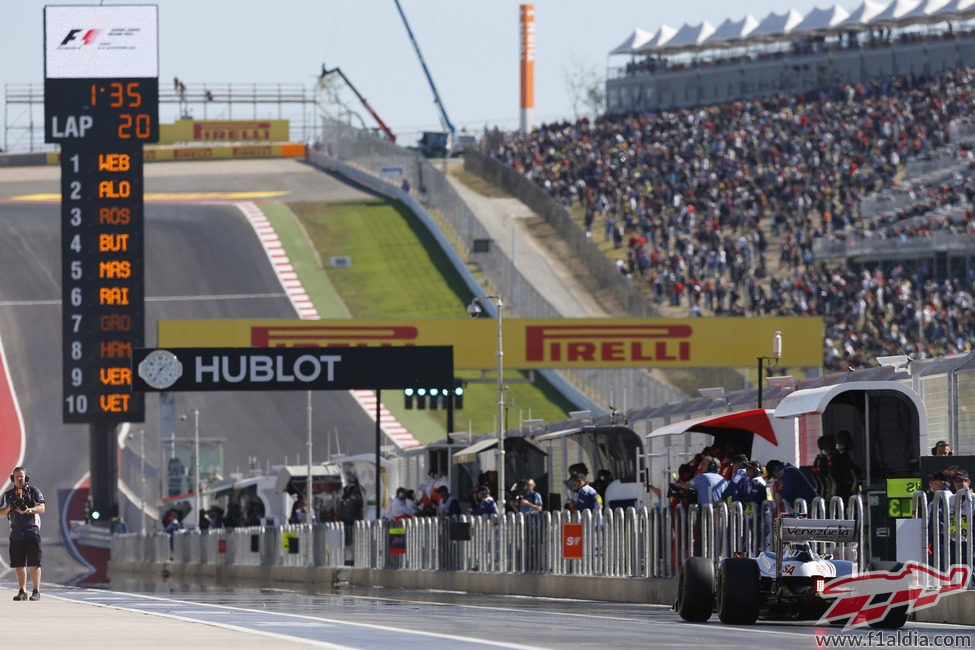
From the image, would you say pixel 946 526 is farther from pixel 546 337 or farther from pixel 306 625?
pixel 546 337

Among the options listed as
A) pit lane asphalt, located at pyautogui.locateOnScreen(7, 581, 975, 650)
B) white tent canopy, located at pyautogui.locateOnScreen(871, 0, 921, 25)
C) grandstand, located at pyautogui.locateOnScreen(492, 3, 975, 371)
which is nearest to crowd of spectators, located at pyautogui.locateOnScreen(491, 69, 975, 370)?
grandstand, located at pyautogui.locateOnScreen(492, 3, 975, 371)

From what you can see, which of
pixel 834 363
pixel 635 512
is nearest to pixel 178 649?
pixel 635 512

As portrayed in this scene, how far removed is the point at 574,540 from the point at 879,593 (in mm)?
10112

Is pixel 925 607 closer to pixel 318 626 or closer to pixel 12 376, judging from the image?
pixel 318 626

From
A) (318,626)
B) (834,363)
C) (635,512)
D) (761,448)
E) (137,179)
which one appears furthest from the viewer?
(834,363)

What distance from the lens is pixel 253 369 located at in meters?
48.0

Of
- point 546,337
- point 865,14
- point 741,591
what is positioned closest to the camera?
point 741,591

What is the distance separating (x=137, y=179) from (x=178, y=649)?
41.8 metres

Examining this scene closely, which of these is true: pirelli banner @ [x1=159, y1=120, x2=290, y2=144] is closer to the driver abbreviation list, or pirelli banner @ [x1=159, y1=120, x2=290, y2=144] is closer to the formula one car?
the driver abbreviation list

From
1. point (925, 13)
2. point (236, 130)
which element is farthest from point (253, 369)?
point (236, 130)

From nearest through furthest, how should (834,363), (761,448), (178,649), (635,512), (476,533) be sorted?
(178,649) → (635,512) → (761,448) → (476,533) → (834,363)

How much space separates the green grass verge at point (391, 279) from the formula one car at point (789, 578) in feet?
152

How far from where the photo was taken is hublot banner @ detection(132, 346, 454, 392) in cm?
4697

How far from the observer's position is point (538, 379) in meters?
69.9
